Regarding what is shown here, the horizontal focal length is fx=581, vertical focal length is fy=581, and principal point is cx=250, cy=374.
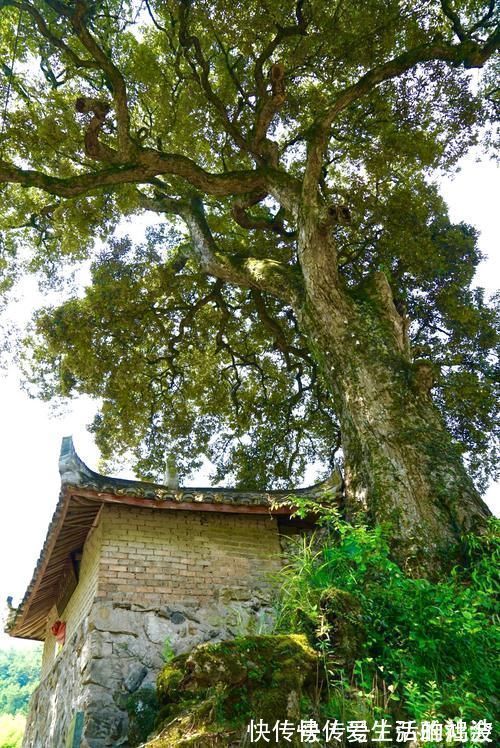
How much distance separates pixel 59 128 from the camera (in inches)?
392

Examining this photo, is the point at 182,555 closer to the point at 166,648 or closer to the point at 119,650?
the point at 166,648

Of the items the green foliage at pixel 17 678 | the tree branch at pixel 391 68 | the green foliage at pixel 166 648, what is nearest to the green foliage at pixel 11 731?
the green foliage at pixel 17 678

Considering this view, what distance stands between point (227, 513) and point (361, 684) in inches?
163

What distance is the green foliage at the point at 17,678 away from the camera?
3894cm

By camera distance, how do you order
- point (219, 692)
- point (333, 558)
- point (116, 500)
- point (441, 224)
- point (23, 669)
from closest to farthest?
point (219, 692) < point (333, 558) < point (116, 500) < point (441, 224) < point (23, 669)

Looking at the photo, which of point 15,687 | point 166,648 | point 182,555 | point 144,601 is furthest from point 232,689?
point 15,687

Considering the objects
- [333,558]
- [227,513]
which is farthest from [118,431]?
[333,558]

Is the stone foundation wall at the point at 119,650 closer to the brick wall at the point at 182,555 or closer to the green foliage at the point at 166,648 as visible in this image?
the green foliage at the point at 166,648

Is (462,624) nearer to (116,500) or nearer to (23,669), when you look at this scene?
(116,500)

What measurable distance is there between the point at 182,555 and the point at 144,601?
74 cm

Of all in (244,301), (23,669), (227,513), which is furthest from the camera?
(23,669)

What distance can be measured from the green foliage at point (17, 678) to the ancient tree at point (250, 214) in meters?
28.6

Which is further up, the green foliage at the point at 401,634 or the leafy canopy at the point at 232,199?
the leafy canopy at the point at 232,199

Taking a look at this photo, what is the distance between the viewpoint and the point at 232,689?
3400mm
